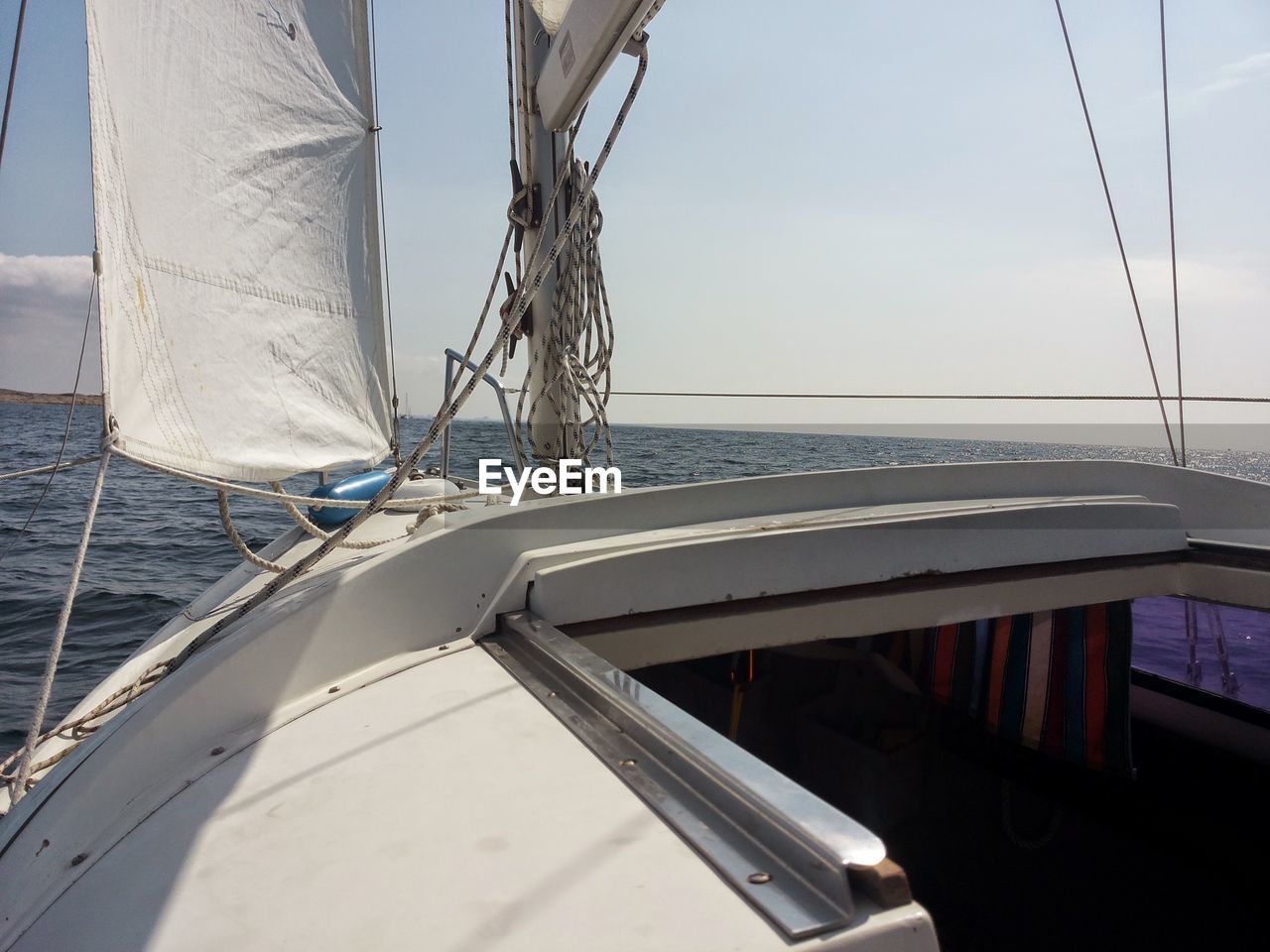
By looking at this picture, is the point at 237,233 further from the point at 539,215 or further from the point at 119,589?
the point at 119,589

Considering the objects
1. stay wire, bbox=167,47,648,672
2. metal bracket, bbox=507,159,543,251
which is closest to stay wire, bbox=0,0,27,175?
stay wire, bbox=167,47,648,672

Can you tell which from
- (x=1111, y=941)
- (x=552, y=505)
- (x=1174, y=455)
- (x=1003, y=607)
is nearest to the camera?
(x=552, y=505)

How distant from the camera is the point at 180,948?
62 cm

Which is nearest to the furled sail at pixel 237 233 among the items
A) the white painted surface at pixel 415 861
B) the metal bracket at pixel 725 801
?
the white painted surface at pixel 415 861

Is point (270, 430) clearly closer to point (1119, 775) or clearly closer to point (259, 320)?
point (259, 320)

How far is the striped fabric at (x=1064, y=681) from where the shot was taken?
6.44 feet

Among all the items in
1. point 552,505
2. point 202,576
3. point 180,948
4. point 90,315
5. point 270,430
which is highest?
point 90,315

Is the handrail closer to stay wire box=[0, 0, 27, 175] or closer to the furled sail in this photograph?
the furled sail

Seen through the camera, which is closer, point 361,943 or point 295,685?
point 361,943

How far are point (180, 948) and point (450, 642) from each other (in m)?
0.66

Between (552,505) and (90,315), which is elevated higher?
(90,315)

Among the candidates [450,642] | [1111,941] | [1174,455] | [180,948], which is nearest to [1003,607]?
[1111,941]

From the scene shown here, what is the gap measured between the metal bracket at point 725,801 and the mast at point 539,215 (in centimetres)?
164

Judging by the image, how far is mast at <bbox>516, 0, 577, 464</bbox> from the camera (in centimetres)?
248
